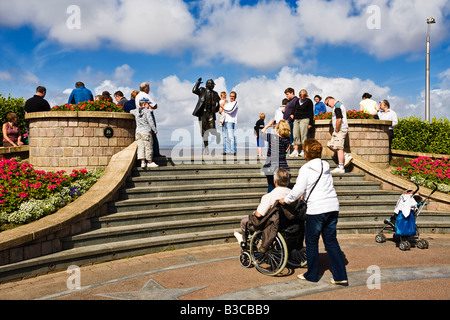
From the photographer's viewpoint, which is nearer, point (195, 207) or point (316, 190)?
point (316, 190)

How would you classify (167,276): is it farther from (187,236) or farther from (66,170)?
(66,170)

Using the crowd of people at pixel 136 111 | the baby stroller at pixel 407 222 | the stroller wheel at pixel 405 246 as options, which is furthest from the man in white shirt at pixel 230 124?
the stroller wheel at pixel 405 246

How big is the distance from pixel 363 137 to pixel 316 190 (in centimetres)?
718

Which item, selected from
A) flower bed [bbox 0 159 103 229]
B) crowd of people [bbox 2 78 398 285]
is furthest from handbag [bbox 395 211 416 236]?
flower bed [bbox 0 159 103 229]

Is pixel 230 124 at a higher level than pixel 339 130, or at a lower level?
higher

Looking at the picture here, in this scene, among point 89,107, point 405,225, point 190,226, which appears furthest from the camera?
point 89,107

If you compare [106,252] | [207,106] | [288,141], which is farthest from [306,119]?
[106,252]

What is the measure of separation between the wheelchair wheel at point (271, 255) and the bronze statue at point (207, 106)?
5889 millimetres

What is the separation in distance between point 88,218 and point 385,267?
204 inches

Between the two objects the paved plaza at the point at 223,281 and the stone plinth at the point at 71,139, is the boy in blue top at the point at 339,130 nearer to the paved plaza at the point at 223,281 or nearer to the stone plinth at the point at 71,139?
the paved plaza at the point at 223,281

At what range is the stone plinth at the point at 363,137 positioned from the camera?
1114 cm

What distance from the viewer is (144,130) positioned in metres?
8.26

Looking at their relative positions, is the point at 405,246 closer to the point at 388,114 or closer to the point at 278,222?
the point at 278,222

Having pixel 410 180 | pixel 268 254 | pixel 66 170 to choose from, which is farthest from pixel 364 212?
pixel 66 170
